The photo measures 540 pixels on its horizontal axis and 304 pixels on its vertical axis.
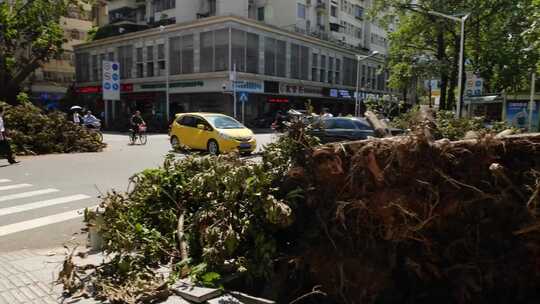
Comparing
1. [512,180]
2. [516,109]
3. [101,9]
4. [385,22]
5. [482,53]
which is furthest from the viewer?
[101,9]

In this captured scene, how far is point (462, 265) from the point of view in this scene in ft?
10.5

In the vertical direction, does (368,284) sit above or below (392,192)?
below

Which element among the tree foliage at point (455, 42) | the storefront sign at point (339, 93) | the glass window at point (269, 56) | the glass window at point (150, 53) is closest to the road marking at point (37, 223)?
the tree foliage at point (455, 42)

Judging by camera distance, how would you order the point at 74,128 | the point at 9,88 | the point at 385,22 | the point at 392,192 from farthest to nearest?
the point at 9,88 < the point at 385,22 < the point at 74,128 < the point at 392,192

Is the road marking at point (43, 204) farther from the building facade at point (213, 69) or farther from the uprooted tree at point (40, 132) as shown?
the building facade at point (213, 69)

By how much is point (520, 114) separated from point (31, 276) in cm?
2197

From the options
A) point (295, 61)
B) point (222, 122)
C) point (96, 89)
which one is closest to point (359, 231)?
point (222, 122)

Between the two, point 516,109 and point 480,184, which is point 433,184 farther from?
point 516,109

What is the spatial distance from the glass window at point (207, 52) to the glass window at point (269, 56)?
5236mm

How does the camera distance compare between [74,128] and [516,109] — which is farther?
[516,109]

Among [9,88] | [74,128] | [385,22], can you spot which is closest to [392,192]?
[74,128]

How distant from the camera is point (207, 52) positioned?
3669 centimetres

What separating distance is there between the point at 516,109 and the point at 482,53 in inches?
241

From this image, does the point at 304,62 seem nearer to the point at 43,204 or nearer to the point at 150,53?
the point at 150,53
